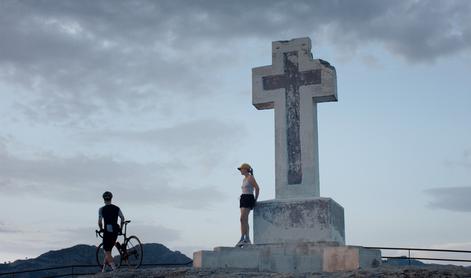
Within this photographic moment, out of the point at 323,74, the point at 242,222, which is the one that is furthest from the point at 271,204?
the point at 323,74

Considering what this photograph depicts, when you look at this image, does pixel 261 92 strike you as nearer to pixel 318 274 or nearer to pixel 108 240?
pixel 108 240

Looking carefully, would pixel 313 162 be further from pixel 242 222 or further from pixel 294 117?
pixel 242 222

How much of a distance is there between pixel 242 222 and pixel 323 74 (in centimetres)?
359

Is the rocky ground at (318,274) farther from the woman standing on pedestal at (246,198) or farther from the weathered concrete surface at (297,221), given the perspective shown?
the weathered concrete surface at (297,221)

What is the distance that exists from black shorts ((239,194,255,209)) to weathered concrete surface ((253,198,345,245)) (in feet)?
0.82

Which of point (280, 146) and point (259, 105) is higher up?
point (259, 105)

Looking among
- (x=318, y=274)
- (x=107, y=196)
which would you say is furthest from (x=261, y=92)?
(x=318, y=274)

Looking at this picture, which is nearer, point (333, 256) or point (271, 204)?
point (333, 256)

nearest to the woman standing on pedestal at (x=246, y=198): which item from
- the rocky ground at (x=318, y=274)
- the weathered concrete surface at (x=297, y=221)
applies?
the weathered concrete surface at (x=297, y=221)

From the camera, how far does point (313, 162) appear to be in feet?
42.9

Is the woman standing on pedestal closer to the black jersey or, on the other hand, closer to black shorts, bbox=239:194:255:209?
black shorts, bbox=239:194:255:209

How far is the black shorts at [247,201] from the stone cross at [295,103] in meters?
0.68

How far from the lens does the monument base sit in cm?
1164

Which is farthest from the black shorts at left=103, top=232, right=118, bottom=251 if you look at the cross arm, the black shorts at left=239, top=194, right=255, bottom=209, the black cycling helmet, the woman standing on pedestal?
the cross arm
